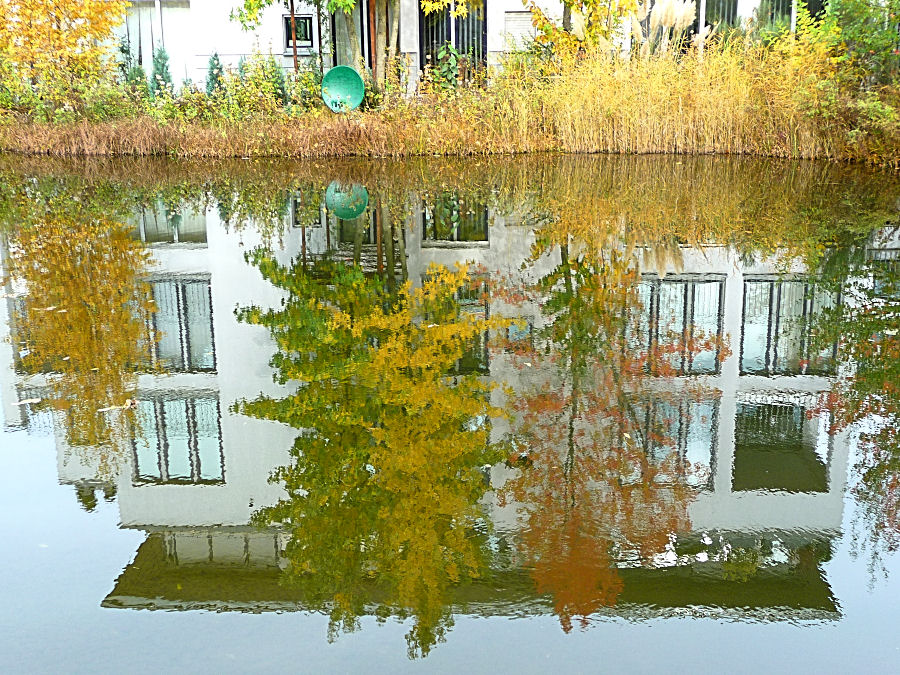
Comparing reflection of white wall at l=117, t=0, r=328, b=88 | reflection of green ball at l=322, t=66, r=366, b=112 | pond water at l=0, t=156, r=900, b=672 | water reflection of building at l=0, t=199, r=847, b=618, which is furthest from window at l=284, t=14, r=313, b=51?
water reflection of building at l=0, t=199, r=847, b=618

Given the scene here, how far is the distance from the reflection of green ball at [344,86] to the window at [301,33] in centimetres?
654

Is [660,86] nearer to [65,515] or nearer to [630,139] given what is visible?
[630,139]

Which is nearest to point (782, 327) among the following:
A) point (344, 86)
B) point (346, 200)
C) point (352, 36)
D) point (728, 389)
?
point (728, 389)

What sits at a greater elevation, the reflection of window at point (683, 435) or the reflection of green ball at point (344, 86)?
the reflection of green ball at point (344, 86)

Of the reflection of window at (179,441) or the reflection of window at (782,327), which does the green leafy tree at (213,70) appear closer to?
the reflection of window at (782,327)

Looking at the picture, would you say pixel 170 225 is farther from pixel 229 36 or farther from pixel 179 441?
pixel 229 36

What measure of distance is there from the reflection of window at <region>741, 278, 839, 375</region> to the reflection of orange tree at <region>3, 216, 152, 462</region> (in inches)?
149

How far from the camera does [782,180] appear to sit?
46.1 feet

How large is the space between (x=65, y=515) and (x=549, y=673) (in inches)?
86.8

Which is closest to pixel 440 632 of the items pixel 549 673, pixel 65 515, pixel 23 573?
pixel 549 673

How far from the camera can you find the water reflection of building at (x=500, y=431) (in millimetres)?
3213

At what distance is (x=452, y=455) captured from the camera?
4195 mm

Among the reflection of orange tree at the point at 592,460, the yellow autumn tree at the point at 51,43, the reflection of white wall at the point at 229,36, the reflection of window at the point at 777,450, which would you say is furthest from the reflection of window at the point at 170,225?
the reflection of white wall at the point at 229,36

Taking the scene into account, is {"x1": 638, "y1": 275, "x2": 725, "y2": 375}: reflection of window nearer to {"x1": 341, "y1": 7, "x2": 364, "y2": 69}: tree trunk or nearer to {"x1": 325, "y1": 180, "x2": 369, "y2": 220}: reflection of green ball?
{"x1": 325, "y1": 180, "x2": 369, "y2": 220}: reflection of green ball
